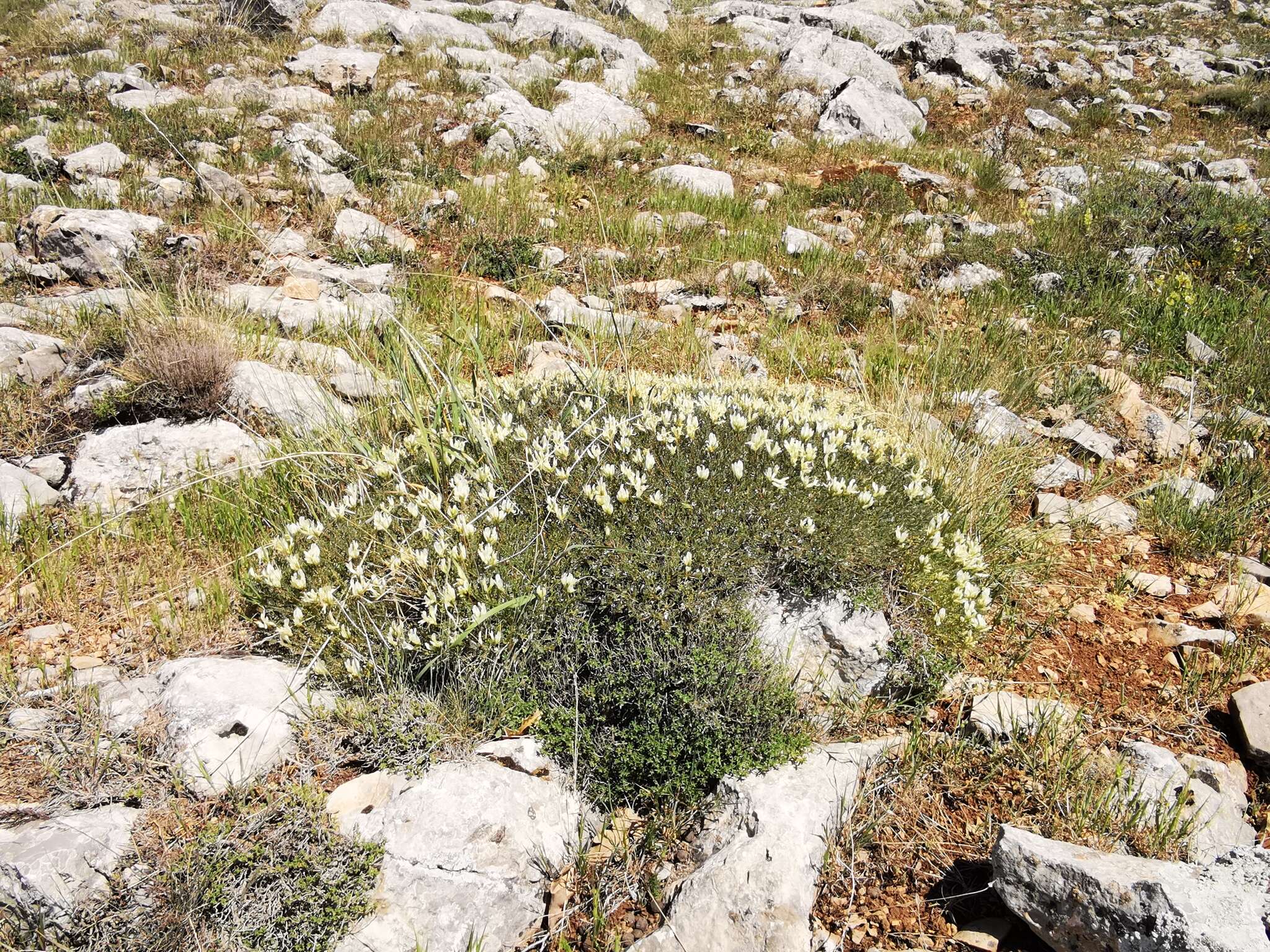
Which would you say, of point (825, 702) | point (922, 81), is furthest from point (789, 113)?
point (825, 702)

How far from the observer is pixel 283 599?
10.7 ft

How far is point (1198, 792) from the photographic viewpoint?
113 inches

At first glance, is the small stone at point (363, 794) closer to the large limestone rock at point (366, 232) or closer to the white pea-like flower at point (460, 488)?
the white pea-like flower at point (460, 488)

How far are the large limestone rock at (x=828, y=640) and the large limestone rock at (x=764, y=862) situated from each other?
1.22 feet

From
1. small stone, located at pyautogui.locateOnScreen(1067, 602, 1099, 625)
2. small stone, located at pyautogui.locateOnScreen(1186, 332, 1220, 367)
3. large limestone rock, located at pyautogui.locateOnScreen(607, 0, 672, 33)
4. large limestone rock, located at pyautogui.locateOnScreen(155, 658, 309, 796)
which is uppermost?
large limestone rock, located at pyautogui.locateOnScreen(607, 0, 672, 33)

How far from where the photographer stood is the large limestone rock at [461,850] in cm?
240

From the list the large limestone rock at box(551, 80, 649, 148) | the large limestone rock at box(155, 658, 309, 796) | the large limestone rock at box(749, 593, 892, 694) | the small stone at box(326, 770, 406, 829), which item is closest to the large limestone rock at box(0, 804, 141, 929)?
the large limestone rock at box(155, 658, 309, 796)

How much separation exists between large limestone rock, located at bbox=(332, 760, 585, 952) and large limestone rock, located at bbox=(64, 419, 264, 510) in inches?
83.5

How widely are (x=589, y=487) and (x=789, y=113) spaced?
11379 mm

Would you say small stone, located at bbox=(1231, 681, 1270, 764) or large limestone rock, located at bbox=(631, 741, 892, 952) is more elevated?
small stone, located at bbox=(1231, 681, 1270, 764)

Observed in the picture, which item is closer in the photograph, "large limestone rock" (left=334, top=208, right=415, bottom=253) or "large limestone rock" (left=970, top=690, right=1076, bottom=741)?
"large limestone rock" (left=970, top=690, right=1076, bottom=741)

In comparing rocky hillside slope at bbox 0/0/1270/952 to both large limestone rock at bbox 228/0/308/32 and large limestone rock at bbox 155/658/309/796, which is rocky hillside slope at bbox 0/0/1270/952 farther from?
large limestone rock at bbox 228/0/308/32

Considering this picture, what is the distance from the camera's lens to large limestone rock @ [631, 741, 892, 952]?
2.41 meters

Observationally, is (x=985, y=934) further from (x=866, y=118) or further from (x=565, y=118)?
(x=866, y=118)
